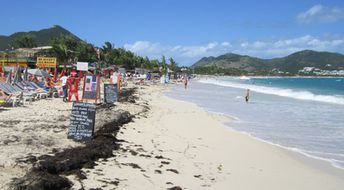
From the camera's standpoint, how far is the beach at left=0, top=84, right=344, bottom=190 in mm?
6277

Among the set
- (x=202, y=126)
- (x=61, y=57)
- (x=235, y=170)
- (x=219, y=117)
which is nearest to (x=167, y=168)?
(x=235, y=170)

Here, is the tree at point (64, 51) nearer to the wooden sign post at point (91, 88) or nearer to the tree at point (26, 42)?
the tree at point (26, 42)

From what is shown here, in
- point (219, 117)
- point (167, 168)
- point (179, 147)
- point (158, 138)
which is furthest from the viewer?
point (219, 117)

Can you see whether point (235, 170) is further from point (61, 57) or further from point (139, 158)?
point (61, 57)

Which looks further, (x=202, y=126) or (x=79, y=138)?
(x=202, y=126)

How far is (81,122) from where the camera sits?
28.8 feet

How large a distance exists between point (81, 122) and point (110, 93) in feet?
30.3

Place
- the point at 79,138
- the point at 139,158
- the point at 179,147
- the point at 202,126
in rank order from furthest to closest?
the point at 202,126 < the point at 179,147 < the point at 79,138 < the point at 139,158

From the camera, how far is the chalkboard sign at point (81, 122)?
8.73 m

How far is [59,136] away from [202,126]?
636 centimetres

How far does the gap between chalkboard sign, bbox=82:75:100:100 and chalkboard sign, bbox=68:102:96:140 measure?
8388mm

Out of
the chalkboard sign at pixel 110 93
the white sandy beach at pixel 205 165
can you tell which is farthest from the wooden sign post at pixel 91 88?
the white sandy beach at pixel 205 165

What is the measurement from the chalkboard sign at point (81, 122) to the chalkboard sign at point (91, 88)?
8.39 meters

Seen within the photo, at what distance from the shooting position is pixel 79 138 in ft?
28.6
